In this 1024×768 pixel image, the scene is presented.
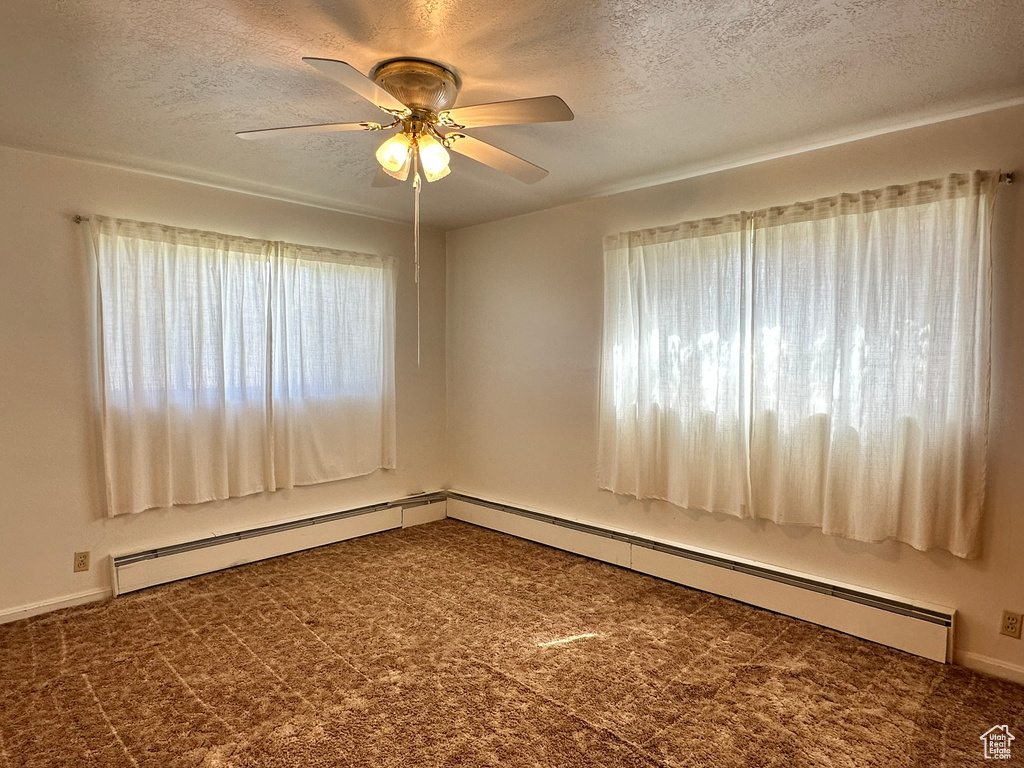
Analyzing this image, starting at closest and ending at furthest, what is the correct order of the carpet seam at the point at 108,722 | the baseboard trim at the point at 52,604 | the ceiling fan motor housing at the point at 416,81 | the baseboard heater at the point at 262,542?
the carpet seam at the point at 108,722 → the ceiling fan motor housing at the point at 416,81 → the baseboard trim at the point at 52,604 → the baseboard heater at the point at 262,542

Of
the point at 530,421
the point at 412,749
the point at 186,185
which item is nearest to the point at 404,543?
the point at 530,421

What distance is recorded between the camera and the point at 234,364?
3.93 meters

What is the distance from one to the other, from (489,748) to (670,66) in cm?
258

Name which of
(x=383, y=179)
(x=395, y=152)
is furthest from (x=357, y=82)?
(x=383, y=179)

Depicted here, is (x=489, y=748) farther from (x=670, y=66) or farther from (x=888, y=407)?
(x=670, y=66)

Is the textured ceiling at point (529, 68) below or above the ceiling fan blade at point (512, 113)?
above

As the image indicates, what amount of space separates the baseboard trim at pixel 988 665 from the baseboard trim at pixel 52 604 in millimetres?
4418

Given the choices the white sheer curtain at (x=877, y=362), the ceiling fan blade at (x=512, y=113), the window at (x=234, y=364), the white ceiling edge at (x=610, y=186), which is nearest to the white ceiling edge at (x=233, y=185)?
the white ceiling edge at (x=610, y=186)

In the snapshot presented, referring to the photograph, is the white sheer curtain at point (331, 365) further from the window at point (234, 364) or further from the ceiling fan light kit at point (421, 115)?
the ceiling fan light kit at point (421, 115)

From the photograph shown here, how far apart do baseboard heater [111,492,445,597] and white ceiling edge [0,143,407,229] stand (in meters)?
2.25

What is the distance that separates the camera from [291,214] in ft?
13.8

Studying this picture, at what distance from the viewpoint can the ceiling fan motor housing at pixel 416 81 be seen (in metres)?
2.19

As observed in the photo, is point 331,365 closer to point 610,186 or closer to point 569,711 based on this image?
point 610,186

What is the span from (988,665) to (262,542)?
4.07 m
